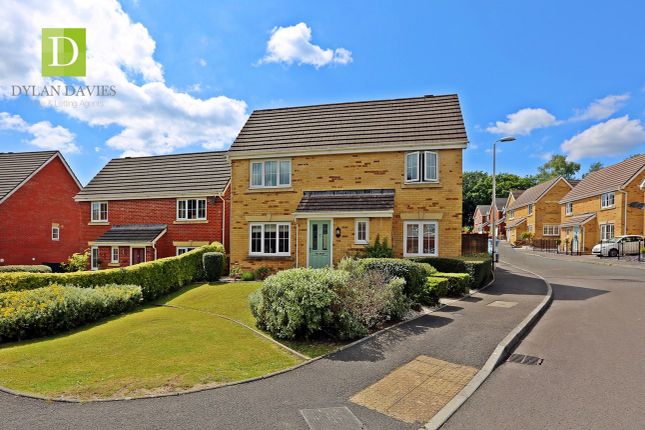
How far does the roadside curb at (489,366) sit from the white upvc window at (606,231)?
33201mm

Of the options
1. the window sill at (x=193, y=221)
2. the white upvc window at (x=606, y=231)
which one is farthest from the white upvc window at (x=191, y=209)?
the white upvc window at (x=606, y=231)

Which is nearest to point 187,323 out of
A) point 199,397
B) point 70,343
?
point 70,343

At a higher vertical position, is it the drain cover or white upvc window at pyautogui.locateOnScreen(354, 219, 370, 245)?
white upvc window at pyautogui.locateOnScreen(354, 219, 370, 245)

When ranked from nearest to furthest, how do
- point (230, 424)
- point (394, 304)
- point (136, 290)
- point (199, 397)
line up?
point (230, 424) → point (199, 397) → point (394, 304) → point (136, 290)

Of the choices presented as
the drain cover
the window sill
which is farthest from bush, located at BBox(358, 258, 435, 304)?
the window sill

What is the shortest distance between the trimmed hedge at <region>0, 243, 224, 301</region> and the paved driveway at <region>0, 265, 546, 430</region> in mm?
8827

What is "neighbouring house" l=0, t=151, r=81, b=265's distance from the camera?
2704 cm

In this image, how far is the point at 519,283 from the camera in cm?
1677

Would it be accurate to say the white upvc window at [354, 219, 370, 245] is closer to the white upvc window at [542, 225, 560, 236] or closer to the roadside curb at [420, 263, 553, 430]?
the roadside curb at [420, 263, 553, 430]

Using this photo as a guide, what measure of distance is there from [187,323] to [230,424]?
5952 mm

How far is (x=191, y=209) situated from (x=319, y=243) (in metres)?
10.8

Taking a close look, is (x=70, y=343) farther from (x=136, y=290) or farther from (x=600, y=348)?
(x=600, y=348)

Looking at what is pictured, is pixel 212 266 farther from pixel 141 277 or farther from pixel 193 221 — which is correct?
pixel 193 221

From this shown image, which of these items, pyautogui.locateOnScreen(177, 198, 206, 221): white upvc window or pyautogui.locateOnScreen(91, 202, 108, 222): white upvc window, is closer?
pyautogui.locateOnScreen(177, 198, 206, 221): white upvc window
